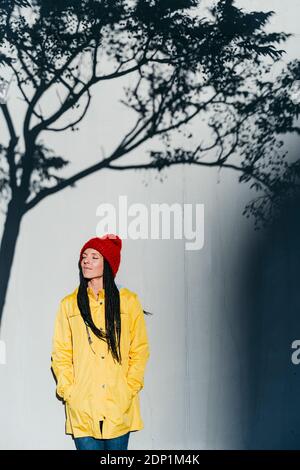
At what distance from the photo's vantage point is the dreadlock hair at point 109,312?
15.2 feet

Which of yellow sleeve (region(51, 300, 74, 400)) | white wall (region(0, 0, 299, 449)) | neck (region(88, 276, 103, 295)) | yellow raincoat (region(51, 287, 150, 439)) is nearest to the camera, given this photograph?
yellow raincoat (region(51, 287, 150, 439))

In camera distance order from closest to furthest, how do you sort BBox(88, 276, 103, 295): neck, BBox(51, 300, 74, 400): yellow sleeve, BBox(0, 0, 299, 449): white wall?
BBox(51, 300, 74, 400): yellow sleeve < BBox(88, 276, 103, 295): neck < BBox(0, 0, 299, 449): white wall

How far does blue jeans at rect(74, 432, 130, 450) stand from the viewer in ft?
15.0

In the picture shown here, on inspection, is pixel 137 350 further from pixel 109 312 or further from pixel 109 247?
pixel 109 247

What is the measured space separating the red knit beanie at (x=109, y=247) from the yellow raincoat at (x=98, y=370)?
0.20 metres

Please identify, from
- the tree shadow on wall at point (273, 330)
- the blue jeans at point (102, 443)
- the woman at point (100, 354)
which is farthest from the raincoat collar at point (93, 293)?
the tree shadow on wall at point (273, 330)

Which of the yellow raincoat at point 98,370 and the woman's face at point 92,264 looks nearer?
the yellow raincoat at point 98,370

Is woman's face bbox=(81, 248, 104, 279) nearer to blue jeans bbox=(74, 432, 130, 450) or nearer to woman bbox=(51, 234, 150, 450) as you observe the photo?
woman bbox=(51, 234, 150, 450)

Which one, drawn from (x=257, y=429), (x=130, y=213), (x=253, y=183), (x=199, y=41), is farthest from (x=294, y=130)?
(x=257, y=429)

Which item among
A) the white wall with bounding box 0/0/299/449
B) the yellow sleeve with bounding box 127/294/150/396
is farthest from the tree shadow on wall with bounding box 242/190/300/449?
the yellow sleeve with bounding box 127/294/150/396

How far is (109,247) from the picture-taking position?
15.6 ft

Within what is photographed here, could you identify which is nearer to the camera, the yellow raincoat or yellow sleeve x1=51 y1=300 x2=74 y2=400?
the yellow raincoat

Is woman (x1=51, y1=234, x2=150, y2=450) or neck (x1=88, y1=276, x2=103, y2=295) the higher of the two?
neck (x1=88, y1=276, x2=103, y2=295)

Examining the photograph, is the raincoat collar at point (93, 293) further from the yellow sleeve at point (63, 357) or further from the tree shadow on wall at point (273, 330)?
the tree shadow on wall at point (273, 330)
